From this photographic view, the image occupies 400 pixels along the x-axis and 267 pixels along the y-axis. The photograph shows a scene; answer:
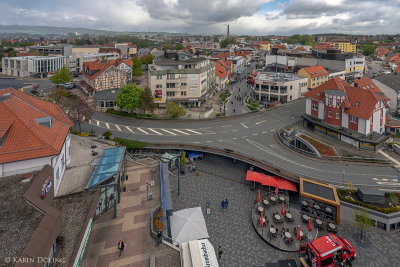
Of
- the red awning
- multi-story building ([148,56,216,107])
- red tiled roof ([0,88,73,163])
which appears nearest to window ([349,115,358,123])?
the red awning

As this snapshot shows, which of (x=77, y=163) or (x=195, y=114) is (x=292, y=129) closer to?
(x=195, y=114)

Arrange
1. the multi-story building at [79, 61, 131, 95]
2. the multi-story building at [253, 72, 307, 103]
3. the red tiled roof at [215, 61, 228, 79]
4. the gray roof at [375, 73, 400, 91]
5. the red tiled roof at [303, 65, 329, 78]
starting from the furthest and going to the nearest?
the red tiled roof at [215, 61, 228, 79] < the red tiled roof at [303, 65, 329, 78] < the multi-story building at [79, 61, 131, 95] < the multi-story building at [253, 72, 307, 103] < the gray roof at [375, 73, 400, 91]

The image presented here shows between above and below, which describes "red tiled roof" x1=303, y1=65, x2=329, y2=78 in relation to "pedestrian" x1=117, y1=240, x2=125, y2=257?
above

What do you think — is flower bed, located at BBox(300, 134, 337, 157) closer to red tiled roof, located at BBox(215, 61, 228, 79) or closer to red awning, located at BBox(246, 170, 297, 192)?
red awning, located at BBox(246, 170, 297, 192)

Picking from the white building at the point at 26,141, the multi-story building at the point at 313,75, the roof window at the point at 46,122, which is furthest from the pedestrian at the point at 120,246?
the multi-story building at the point at 313,75

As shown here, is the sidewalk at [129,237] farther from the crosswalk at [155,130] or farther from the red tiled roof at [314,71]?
the red tiled roof at [314,71]

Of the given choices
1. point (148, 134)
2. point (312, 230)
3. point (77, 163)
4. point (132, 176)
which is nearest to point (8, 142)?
point (77, 163)

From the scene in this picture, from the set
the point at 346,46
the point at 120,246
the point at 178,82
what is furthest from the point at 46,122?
the point at 346,46

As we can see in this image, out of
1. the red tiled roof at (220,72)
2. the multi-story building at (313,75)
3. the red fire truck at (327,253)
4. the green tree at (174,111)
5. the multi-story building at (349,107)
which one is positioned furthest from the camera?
the red tiled roof at (220,72)
